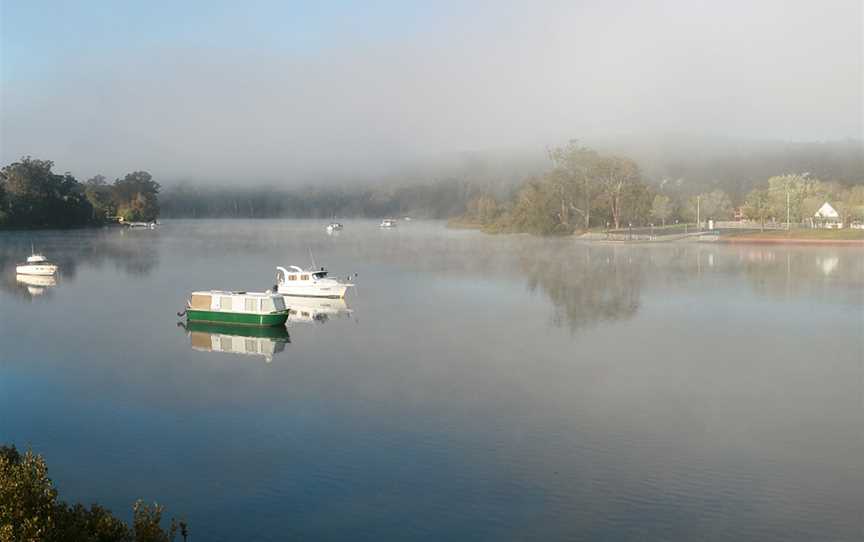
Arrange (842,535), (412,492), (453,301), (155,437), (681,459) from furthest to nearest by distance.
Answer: (453,301), (155,437), (681,459), (412,492), (842,535)

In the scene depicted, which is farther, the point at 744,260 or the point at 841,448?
the point at 744,260

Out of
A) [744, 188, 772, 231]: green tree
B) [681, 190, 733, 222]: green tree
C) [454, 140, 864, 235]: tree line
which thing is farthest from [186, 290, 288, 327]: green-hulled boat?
[681, 190, 733, 222]: green tree

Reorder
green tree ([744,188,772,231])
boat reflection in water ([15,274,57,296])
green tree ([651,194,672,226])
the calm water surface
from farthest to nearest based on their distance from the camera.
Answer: green tree ([651,194,672,226]), green tree ([744,188,772,231]), boat reflection in water ([15,274,57,296]), the calm water surface

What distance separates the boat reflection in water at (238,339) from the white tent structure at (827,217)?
98.7 metres

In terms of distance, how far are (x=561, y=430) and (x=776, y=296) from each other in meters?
30.8

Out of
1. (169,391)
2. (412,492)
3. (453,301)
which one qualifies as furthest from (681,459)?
(453,301)

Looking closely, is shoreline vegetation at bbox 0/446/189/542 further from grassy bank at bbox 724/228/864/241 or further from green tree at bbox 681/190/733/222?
green tree at bbox 681/190/733/222

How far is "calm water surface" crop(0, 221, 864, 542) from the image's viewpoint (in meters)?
15.2

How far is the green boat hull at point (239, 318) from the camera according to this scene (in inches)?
1390

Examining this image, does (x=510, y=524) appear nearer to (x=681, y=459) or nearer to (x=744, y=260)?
(x=681, y=459)

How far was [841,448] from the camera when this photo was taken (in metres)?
18.7

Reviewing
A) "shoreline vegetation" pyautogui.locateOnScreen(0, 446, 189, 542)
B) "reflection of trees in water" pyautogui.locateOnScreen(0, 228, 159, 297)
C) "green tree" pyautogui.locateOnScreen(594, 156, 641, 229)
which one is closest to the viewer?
"shoreline vegetation" pyautogui.locateOnScreen(0, 446, 189, 542)

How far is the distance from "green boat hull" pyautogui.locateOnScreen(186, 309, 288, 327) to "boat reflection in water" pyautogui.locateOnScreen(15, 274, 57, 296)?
841 inches

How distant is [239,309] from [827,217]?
10092 centimetres
